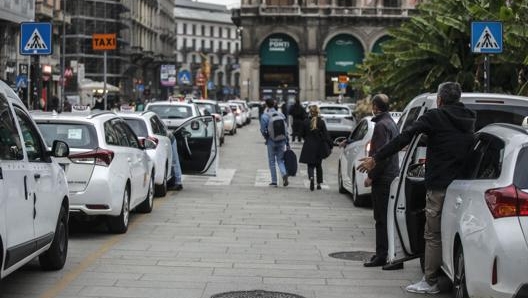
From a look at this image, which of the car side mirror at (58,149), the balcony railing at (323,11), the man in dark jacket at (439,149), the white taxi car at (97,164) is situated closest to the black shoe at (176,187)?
the white taxi car at (97,164)

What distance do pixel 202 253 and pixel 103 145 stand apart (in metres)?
2.17

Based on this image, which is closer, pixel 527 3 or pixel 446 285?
pixel 446 285

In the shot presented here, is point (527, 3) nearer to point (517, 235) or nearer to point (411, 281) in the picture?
point (411, 281)

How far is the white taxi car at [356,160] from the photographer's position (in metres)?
16.0

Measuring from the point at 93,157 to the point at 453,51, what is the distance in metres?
11.4

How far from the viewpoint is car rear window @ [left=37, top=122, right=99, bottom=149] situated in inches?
475

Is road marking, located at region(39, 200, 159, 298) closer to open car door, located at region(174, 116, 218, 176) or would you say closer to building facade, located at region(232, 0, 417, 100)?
open car door, located at region(174, 116, 218, 176)

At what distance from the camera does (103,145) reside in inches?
476

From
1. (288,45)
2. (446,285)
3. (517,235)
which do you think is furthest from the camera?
(288,45)

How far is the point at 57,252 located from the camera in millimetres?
9508

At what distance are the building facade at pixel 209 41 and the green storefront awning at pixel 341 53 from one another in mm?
67792

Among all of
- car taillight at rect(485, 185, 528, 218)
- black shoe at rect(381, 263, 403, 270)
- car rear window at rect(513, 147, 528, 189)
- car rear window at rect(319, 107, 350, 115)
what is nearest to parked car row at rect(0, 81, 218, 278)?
black shoe at rect(381, 263, 403, 270)

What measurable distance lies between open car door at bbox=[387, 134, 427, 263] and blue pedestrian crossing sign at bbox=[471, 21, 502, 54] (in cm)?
704

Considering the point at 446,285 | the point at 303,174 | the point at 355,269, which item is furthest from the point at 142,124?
the point at 446,285
